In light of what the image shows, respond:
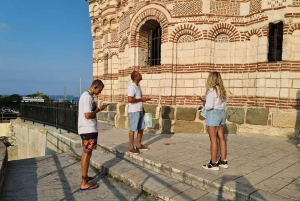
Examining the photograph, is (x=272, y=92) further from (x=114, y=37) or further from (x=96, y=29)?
(x=96, y=29)

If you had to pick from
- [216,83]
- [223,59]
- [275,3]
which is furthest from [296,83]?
[216,83]

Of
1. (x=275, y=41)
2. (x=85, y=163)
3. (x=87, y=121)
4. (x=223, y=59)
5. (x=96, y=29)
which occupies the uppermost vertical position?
(x=96, y=29)

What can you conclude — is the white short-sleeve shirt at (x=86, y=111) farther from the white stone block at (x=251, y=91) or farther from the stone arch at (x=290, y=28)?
the stone arch at (x=290, y=28)

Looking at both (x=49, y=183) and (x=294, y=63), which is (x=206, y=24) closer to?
(x=294, y=63)

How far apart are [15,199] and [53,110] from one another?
648cm

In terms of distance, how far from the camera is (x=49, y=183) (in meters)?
4.42

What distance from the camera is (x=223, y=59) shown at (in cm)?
823

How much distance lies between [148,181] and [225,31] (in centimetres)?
637

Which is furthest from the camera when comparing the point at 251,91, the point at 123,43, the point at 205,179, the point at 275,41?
the point at 123,43

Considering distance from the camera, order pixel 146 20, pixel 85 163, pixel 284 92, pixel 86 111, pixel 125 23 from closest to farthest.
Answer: pixel 86 111 < pixel 85 163 < pixel 284 92 < pixel 146 20 < pixel 125 23

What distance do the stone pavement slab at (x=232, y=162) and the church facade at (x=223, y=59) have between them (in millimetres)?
824

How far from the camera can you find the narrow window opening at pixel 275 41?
7479mm

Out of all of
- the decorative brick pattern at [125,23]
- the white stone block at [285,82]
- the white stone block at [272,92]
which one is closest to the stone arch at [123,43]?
the decorative brick pattern at [125,23]

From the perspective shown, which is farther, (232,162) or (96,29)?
(96,29)
